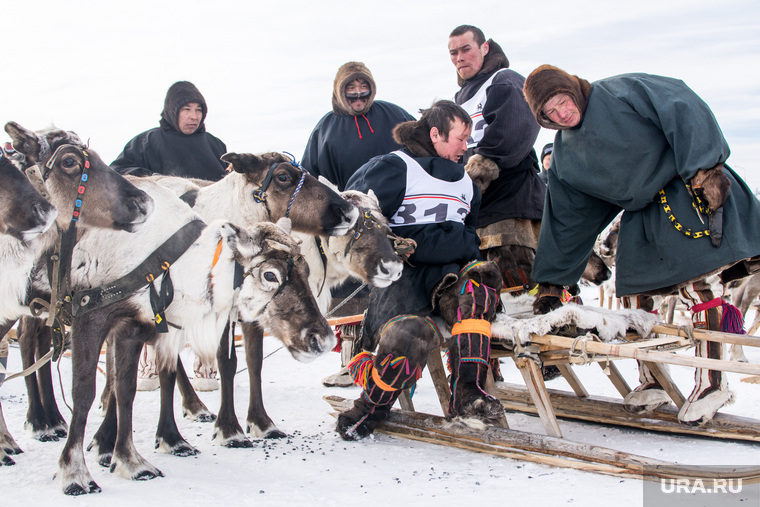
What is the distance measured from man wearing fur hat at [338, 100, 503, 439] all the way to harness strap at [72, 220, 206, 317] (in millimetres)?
1180

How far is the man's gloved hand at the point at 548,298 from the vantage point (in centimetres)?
433

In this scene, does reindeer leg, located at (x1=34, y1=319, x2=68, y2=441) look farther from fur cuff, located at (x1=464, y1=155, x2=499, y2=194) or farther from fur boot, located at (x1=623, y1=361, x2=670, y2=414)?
fur boot, located at (x1=623, y1=361, x2=670, y2=414)

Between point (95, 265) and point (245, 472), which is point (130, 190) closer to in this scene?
point (95, 265)

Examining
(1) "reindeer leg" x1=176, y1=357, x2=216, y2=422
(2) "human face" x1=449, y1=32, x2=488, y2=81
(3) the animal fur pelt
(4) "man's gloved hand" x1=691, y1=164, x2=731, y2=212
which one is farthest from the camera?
(2) "human face" x1=449, y1=32, x2=488, y2=81

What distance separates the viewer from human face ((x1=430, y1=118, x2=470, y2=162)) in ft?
13.3

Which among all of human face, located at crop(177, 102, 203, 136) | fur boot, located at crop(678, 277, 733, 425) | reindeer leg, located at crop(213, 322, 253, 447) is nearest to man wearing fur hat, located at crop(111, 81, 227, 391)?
human face, located at crop(177, 102, 203, 136)

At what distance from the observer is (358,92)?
17.5 feet

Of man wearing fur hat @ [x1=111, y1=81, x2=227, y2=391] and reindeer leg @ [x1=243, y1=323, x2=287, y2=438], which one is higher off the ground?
man wearing fur hat @ [x1=111, y1=81, x2=227, y2=391]

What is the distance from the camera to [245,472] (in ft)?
10.9

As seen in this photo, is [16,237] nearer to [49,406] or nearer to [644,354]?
[49,406]

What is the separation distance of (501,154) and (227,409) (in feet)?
8.35

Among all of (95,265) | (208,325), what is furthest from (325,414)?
(95,265)

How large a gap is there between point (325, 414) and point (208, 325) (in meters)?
1.60

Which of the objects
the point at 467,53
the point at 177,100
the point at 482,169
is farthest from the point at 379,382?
the point at 177,100
